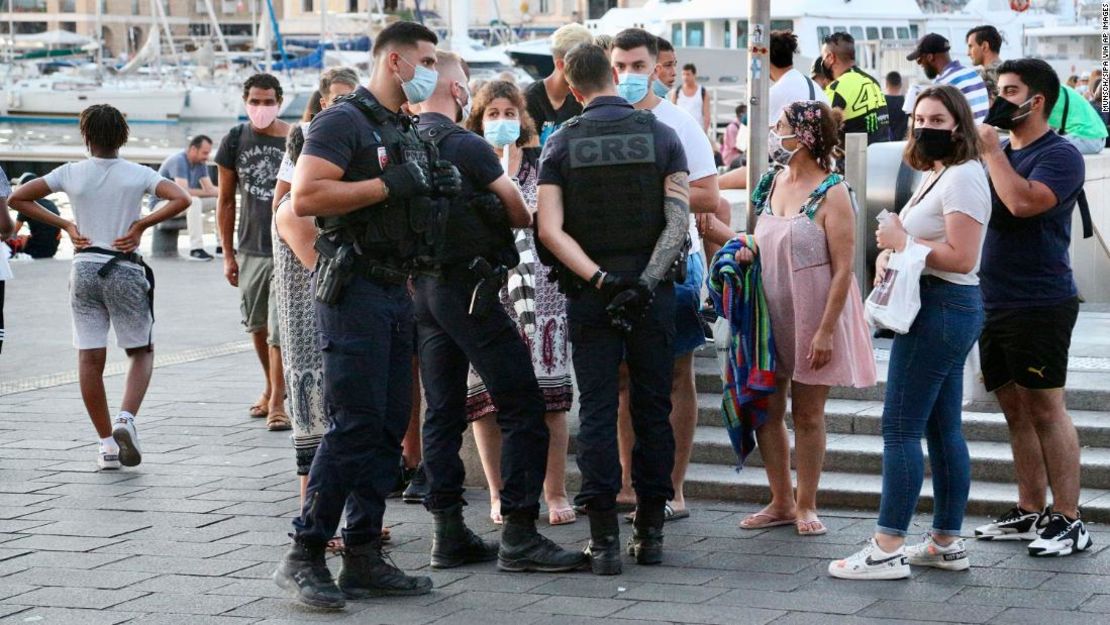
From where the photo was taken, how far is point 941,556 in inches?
231

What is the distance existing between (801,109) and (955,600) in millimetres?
1960

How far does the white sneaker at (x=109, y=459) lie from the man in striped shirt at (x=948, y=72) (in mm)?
5072

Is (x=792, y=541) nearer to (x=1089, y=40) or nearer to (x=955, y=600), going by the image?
(x=955, y=600)

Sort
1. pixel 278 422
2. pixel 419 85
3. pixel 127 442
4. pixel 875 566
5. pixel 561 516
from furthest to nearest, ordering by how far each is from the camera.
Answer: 1. pixel 278 422
2. pixel 127 442
3. pixel 561 516
4. pixel 875 566
5. pixel 419 85

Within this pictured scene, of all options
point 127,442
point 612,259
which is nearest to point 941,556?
point 612,259

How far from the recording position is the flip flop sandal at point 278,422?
8.87m

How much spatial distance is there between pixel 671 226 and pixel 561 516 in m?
1.44

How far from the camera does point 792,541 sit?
636 cm

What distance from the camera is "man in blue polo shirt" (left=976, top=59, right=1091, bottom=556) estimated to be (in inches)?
237

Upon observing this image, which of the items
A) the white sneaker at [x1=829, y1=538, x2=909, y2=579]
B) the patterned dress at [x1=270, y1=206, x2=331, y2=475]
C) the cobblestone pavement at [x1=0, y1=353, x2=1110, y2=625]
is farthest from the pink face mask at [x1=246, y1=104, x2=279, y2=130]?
the white sneaker at [x1=829, y1=538, x2=909, y2=579]

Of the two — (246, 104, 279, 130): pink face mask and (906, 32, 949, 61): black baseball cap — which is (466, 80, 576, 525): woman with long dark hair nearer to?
(246, 104, 279, 130): pink face mask

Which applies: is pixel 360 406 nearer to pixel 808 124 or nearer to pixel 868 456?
pixel 808 124

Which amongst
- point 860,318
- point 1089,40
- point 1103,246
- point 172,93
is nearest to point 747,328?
point 860,318

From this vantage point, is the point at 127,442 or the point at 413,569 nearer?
the point at 413,569
